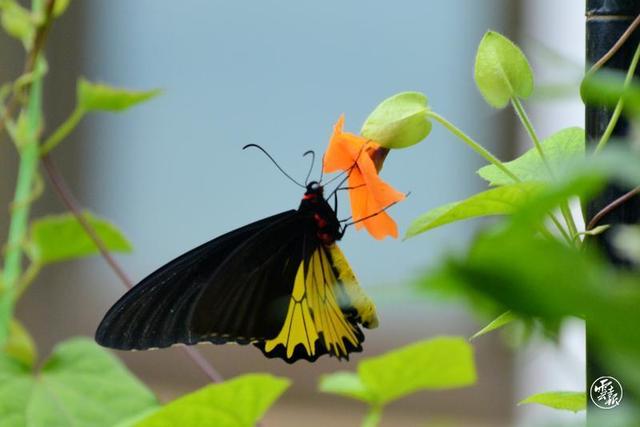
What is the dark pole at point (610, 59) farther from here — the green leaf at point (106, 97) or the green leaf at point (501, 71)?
the green leaf at point (106, 97)

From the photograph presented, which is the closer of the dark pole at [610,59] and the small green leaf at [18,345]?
the dark pole at [610,59]

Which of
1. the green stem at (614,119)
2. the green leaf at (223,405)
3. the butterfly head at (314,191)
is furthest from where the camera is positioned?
the butterfly head at (314,191)

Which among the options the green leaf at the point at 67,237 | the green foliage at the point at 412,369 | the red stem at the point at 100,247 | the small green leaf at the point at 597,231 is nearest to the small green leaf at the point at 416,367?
the green foliage at the point at 412,369

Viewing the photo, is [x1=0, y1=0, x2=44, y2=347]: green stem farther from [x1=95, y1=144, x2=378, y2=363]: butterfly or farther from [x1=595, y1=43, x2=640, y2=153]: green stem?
[x1=595, y1=43, x2=640, y2=153]: green stem

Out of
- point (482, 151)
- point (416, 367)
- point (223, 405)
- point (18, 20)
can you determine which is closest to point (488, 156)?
point (482, 151)

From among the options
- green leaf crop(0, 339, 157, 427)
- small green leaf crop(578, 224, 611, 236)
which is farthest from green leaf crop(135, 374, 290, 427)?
small green leaf crop(578, 224, 611, 236)

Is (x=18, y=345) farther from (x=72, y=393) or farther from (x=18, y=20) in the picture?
(x=18, y=20)
